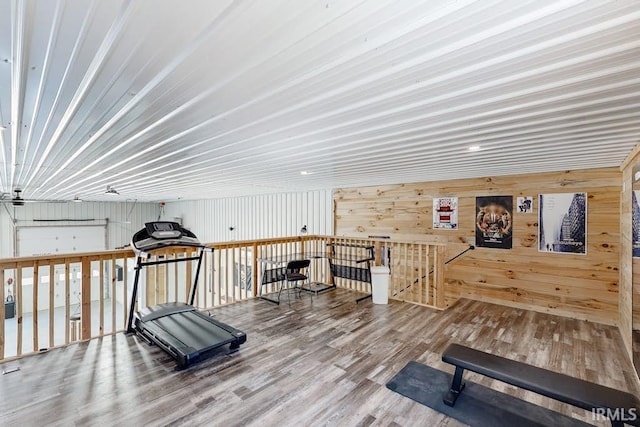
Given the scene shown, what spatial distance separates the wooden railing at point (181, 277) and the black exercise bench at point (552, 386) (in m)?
2.66

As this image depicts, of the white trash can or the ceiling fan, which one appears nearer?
the white trash can

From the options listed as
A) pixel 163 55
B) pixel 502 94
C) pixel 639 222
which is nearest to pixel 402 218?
pixel 639 222

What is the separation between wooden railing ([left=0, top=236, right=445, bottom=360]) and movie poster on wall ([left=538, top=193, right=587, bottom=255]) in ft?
6.03

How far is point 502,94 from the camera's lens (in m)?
2.06

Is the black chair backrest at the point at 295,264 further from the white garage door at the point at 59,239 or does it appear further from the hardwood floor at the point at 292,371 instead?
the white garage door at the point at 59,239

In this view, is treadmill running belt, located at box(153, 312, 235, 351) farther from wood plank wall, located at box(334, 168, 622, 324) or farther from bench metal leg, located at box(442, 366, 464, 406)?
wood plank wall, located at box(334, 168, 622, 324)

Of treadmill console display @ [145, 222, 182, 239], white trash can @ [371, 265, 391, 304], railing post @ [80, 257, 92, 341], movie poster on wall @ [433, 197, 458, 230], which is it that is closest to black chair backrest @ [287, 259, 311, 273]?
white trash can @ [371, 265, 391, 304]

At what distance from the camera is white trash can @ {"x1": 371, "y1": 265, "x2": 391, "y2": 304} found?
5461 mm

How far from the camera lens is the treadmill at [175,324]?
3.13 m

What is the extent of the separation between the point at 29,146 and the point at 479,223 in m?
7.52

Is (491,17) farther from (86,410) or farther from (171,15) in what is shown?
(86,410)

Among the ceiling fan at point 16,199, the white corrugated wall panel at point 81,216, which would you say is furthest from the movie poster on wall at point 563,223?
the white corrugated wall panel at point 81,216

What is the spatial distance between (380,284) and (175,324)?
351cm

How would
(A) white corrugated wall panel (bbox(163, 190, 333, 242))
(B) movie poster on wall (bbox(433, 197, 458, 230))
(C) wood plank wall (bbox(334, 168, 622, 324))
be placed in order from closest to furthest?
1. (C) wood plank wall (bbox(334, 168, 622, 324))
2. (B) movie poster on wall (bbox(433, 197, 458, 230))
3. (A) white corrugated wall panel (bbox(163, 190, 333, 242))
